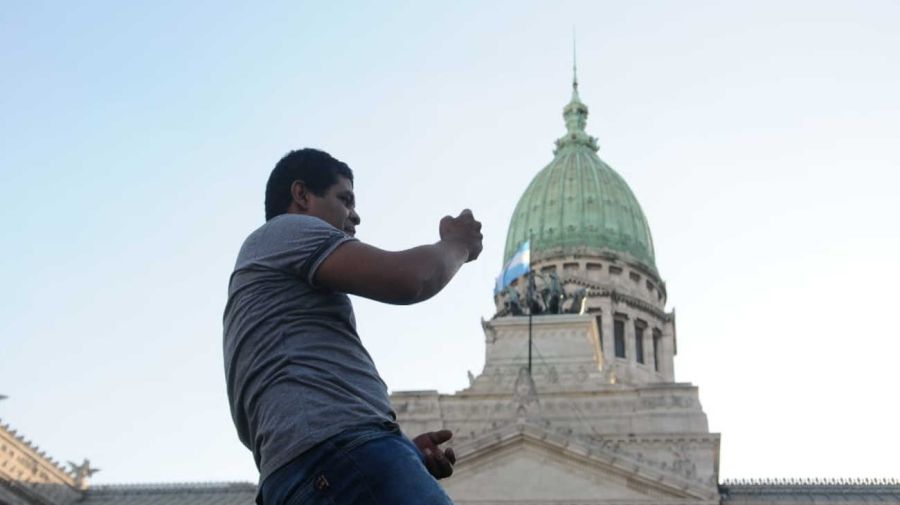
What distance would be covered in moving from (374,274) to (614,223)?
77687 mm

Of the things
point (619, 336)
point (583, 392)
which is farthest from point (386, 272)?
point (619, 336)

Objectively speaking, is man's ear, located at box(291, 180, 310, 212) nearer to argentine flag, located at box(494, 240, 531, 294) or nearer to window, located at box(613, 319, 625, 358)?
argentine flag, located at box(494, 240, 531, 294)

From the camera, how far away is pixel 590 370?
60531 millimetres

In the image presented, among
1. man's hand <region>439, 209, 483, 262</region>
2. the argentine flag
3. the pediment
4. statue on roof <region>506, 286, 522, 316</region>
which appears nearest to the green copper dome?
statue on roof <region>506, 286, 522, 316</region>

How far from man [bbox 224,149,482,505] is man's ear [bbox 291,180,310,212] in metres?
0.30

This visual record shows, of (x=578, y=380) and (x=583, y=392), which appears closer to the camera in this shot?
(x=583, y=392)

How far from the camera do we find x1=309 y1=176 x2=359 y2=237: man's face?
235 inches

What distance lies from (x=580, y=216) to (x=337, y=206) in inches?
2992

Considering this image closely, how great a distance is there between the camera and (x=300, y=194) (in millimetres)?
6016

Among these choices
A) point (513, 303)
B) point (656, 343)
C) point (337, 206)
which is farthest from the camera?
point (656, 343)

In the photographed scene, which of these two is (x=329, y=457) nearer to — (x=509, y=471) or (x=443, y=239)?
(x=443, y=239)

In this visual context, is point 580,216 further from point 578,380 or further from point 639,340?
point 578,380

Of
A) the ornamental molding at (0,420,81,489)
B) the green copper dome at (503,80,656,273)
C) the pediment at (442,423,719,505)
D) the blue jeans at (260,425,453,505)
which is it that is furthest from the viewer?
the green copper dome at (503,80,656,273)

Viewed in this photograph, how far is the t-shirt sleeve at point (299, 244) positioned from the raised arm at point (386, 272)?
55 mm
